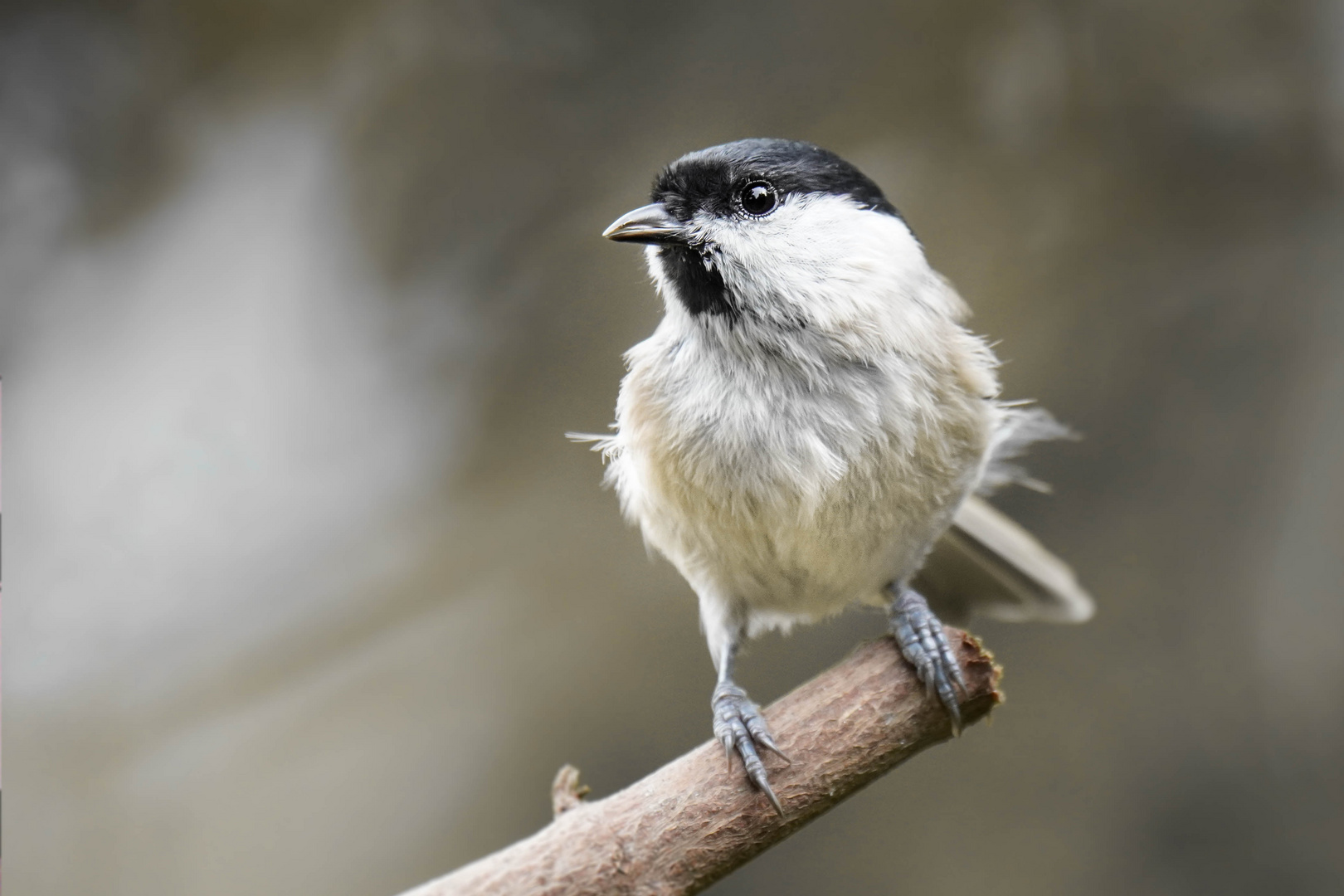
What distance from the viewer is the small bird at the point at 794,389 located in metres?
1.25

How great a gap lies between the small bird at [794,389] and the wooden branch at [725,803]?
27 mm

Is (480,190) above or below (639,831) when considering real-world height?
above

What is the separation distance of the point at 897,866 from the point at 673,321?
1.64 m

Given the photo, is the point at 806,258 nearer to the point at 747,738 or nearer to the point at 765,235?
the point at 765,235

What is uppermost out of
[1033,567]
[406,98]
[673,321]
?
[406,98]

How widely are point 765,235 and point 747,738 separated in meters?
0.64

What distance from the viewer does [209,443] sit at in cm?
237

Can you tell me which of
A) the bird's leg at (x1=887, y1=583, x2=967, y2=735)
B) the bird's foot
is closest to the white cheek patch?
the bird's leg at (x1=887, y1=583, x2=967, y2=735)

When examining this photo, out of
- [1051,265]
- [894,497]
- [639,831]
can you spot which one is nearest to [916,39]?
A: [1051,265]

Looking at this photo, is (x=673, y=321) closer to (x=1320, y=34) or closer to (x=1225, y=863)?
(x=1320, y=34)

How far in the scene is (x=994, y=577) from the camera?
1747 mm

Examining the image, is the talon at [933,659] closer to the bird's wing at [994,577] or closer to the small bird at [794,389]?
the small bird at [794,389]

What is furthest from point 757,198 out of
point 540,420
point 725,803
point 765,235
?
point 540,420

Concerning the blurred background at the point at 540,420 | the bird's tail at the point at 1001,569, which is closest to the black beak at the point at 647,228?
the bird's tail at the point at 1001,569
